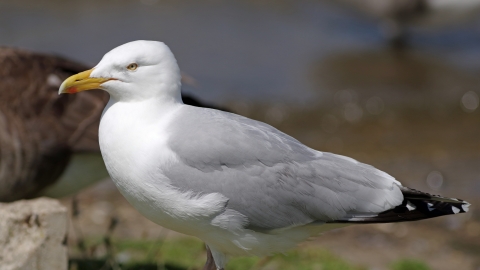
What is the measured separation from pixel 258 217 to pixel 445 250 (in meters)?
2.72

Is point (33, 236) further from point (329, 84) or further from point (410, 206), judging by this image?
point (329, 84)

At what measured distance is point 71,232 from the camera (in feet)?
18.7

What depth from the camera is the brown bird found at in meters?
4.77

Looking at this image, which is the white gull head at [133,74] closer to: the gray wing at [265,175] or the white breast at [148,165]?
the white breast at [148,165]

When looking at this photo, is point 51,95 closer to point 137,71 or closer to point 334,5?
point 137,71

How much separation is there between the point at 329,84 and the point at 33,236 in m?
6.84

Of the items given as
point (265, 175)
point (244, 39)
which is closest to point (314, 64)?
point (244, 39)

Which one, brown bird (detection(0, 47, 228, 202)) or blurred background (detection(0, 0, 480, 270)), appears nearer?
brown bird (detection(0, 47, 228, 202))

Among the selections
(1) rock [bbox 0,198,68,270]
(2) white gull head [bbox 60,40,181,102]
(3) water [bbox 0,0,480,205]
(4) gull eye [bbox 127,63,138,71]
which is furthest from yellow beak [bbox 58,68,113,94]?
(3) water [bbox 0,0,480,205]

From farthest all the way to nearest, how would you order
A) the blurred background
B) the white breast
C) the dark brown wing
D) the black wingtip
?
the blurred background, the dark brown wing, the black wingtip, the white breast

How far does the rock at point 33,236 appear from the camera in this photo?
375cm

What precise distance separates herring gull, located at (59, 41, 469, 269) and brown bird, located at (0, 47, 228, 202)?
4.99 ft

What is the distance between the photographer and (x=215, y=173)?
11.0 ft

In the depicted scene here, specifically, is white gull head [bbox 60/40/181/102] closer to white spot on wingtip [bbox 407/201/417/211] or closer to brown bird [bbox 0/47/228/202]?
white spot on wingtip [bbox 407/201/417/211]
